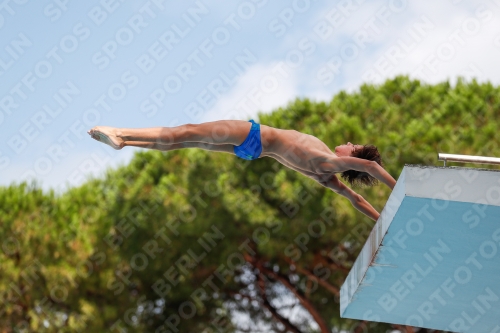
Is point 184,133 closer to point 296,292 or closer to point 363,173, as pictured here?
point 363,173

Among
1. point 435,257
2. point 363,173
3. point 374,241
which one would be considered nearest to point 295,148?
point 363,173

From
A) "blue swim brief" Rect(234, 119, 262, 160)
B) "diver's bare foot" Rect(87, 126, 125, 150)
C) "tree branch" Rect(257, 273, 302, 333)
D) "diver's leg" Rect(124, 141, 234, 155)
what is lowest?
"tree branch" Rect(257, 273, 302, 333)

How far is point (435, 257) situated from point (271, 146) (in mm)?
1697

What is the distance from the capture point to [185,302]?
53.3 ft

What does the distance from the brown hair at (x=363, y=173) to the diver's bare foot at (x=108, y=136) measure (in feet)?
6.64

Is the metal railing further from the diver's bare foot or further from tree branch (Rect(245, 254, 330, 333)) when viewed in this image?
tree branch (Rect(245, 254, 330, 333))

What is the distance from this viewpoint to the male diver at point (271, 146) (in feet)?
17.3

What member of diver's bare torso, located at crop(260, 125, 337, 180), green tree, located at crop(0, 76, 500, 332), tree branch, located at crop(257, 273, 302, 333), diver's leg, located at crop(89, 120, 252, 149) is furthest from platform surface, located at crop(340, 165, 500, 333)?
tree branch, located at crop(257, 273, 302, 333)

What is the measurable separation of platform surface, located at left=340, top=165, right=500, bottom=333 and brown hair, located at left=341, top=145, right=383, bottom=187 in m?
0.74

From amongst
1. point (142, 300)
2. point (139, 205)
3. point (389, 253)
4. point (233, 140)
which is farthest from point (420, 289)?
point (142, 300)

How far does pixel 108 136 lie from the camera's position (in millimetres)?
5039

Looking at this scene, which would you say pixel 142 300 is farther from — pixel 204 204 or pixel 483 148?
pixel 483 148

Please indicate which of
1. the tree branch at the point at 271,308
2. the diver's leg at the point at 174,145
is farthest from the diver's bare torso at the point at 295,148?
the tree branch at the point at 271,308

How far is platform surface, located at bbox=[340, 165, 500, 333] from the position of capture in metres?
4.36
